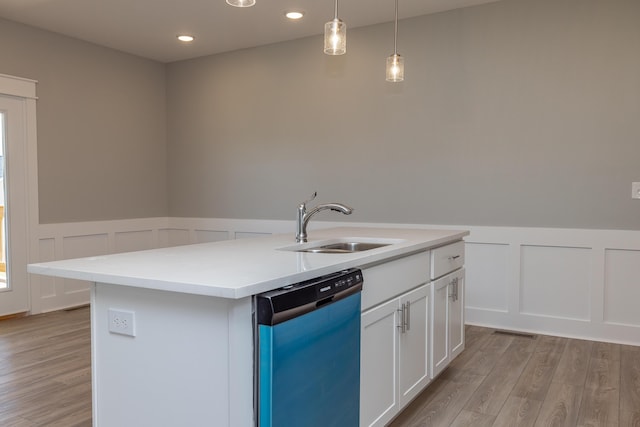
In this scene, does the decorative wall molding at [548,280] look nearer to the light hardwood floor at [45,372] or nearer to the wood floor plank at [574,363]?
the wood floor plank at [574,363]

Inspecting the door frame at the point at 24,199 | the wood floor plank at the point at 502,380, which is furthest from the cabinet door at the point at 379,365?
the door frame at the point at 24,199

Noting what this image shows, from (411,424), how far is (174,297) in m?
1.44

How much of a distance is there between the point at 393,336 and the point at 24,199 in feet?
11.9

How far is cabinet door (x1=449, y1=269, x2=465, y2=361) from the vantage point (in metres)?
2.99

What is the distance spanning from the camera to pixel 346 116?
461cm

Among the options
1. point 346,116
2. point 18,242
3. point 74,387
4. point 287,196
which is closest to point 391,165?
point 346,116

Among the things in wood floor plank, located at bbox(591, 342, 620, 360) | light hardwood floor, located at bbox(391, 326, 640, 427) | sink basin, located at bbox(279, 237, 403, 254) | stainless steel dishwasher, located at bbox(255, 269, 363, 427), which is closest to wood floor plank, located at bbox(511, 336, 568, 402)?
light hardwood floor, located at bbox(391, 326, 640, 427)

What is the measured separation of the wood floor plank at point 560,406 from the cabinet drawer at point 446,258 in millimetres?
839

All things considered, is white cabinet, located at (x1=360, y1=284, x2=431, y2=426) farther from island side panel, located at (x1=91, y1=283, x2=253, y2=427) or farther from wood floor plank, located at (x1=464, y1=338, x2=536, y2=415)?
island side panel, located at (x1=91, y1=283, x2=253, y2=427)

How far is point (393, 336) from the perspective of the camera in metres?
2.26

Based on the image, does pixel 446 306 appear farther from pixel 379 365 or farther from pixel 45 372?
pixel 45 372

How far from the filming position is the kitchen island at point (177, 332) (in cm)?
149

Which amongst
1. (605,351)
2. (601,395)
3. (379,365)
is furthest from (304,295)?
(605,351)

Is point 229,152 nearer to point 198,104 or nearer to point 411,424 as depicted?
point 198,104
